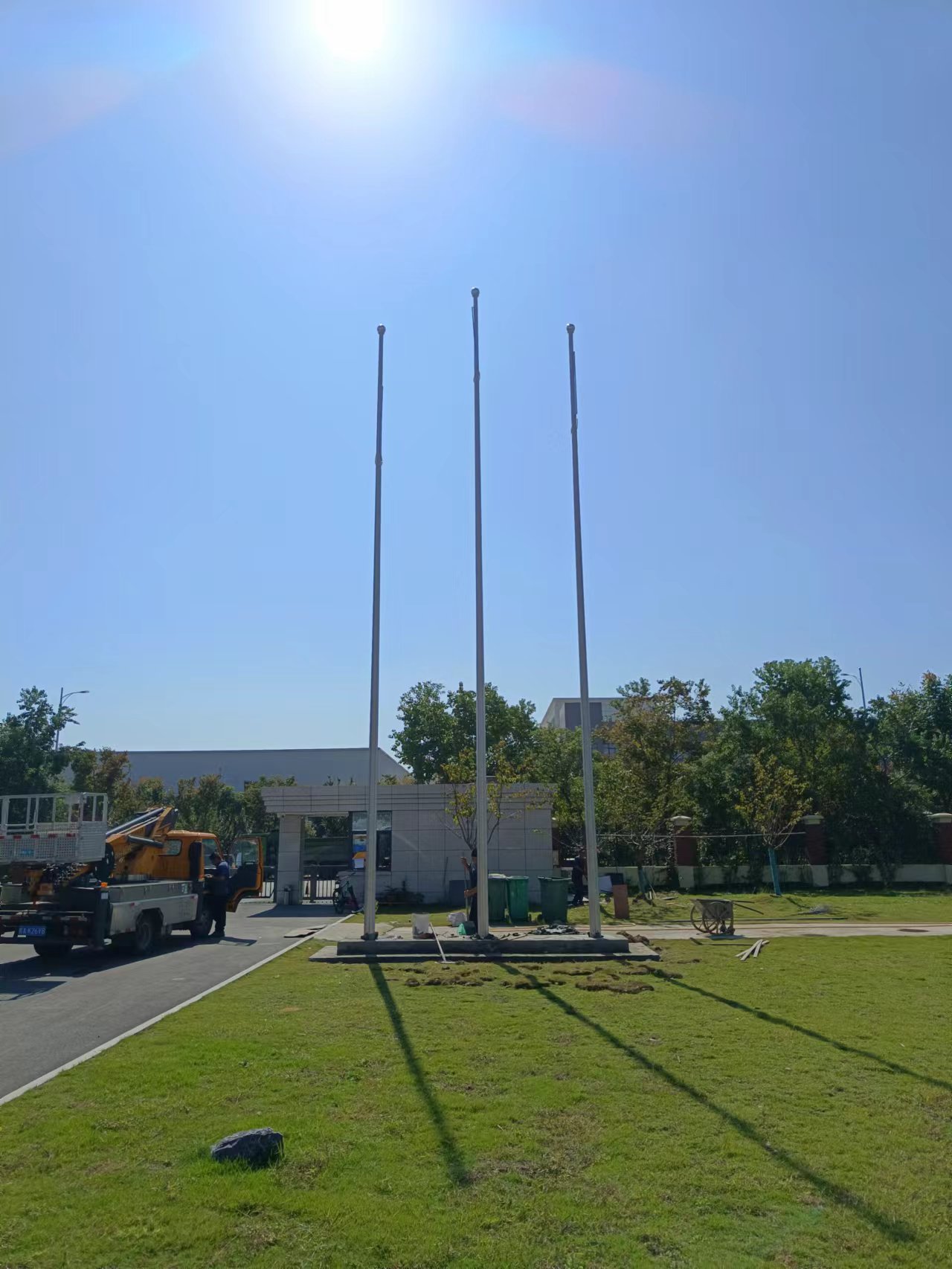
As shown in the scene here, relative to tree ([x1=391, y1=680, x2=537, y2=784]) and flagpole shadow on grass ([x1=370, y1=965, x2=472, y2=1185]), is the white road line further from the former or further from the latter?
tree ([x1=391, y1=680, x2=537, y2=784])

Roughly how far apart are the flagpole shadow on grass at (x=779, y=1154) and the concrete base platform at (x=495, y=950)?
5.70m

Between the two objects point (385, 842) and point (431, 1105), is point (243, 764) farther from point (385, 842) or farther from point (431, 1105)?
point (431, 1105)

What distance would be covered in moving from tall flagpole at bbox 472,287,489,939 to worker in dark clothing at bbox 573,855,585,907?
32.2ft

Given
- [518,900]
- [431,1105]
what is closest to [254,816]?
[518,900]

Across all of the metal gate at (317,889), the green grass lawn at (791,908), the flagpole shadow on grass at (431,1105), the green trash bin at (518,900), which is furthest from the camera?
the metal gate at (317,889)

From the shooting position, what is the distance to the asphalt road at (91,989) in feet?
30.1

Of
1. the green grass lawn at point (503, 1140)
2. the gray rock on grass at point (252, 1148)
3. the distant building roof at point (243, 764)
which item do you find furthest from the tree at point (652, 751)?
the distant building roof at point (243, 764)

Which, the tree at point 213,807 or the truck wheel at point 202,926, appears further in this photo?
the tree at point 213,807

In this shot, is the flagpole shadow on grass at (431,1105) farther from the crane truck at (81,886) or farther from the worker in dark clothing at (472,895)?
the crane truck at (81,886)

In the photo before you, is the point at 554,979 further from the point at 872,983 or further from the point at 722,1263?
the point at 722,1263

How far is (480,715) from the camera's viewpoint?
16000mm

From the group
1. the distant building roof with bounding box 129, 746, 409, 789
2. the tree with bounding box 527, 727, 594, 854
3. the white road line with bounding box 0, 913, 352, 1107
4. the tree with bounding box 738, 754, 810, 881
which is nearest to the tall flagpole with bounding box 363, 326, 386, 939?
the white road line with bounding box 0, 913, 352, 1107

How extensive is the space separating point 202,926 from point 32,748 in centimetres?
2339

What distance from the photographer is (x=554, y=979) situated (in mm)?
13008
